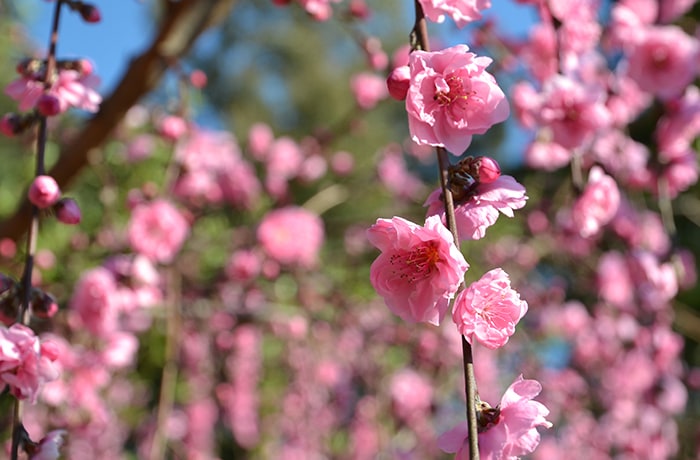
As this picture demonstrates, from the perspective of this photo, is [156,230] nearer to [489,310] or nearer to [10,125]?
[10,125]

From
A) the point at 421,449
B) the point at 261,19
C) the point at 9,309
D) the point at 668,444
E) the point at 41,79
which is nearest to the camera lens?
the point at 9,309

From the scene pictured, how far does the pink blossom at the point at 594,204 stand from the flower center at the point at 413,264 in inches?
19.7

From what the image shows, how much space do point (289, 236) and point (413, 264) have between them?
6.05ft

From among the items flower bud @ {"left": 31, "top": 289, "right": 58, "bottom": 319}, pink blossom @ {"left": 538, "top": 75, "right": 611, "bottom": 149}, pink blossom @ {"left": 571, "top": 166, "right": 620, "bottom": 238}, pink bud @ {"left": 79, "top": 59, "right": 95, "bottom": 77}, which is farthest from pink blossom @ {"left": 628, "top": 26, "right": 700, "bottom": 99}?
flower bud @ {"left": 31, "top": 289, "right": 58, "bottom": 319}

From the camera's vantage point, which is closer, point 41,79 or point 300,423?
point 41,79

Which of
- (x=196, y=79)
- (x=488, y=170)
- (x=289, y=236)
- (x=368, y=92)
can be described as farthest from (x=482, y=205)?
(x=368, y=92)

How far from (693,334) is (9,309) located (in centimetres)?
274

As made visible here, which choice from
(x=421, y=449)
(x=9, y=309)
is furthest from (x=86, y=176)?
(x=9, y=309)

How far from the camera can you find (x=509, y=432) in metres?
0.65

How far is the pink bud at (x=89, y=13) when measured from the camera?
0.95 metres

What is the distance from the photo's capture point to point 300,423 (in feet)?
10.4

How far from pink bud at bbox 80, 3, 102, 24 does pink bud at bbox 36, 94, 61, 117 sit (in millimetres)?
151

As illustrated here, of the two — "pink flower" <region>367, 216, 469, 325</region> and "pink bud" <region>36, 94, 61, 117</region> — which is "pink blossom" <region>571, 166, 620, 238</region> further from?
"pink bud" <region>36, 94, 61, 117</region>

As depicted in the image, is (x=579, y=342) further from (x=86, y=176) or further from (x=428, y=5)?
(x=428, y=5)
